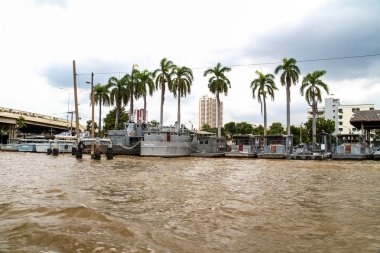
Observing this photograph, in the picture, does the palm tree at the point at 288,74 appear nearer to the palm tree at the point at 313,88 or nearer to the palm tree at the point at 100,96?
the palm tree at the point at 313,88

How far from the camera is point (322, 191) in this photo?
1148 cm

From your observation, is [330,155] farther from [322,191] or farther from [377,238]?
[377,238]

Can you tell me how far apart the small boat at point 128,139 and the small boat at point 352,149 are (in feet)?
87.2

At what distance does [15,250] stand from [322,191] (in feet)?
34.4

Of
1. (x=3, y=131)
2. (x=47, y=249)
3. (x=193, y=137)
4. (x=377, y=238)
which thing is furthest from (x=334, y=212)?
(x=3, y=131)

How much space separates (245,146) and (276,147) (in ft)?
15.4

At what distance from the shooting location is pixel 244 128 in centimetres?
9756

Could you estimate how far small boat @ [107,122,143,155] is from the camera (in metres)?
41.8

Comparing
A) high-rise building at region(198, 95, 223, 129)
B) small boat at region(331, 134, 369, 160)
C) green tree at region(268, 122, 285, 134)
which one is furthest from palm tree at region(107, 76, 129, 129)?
high-rise building at region(198, 95, 223, 129)

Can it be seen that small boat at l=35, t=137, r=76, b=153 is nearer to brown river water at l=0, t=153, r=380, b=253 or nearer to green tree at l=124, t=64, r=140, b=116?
green tree at l=124, t=64, r=140, b=116

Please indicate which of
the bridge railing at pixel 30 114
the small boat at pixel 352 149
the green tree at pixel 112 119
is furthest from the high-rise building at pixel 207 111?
the small boat at pixel 352 149

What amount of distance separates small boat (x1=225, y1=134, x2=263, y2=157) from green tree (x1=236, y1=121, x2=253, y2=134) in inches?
2036

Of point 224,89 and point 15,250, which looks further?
point 224,89

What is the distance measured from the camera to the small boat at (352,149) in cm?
3694
